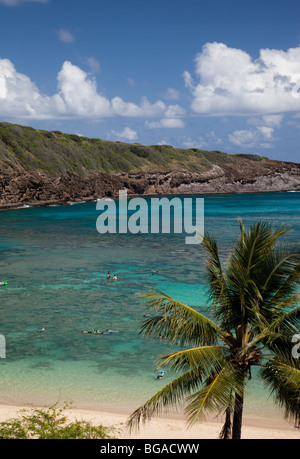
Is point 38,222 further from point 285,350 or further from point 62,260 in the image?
point 285,350

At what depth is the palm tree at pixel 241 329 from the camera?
395 inches

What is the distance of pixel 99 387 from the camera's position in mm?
20391

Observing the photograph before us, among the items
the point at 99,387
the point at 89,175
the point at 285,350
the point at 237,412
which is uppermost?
the point at 89,175

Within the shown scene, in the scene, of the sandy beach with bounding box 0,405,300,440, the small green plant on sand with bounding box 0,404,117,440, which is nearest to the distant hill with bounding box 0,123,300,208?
the sandy beach with bounding box 0,405,300,440

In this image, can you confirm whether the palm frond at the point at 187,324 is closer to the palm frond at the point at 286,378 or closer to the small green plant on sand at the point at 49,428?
the palm frond at the point at 286,378

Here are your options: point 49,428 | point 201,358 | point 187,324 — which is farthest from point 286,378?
point 49,428

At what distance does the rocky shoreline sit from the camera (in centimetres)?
10906

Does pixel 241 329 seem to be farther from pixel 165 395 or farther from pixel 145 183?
pixel 145 183

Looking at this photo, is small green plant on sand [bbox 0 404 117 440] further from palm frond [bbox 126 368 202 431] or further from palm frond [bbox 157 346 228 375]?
palm frond [bbox 157 346 228 375]

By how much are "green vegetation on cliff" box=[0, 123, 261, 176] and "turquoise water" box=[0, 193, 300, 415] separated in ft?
182

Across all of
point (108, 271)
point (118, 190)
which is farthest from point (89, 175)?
point (108, 271)

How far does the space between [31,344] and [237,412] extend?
17.3 metres

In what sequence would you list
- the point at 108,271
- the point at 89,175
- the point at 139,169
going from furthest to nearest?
1. the point at 139,169
2. the point at 89,175
3. the point at 108,271

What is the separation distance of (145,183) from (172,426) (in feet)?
419
